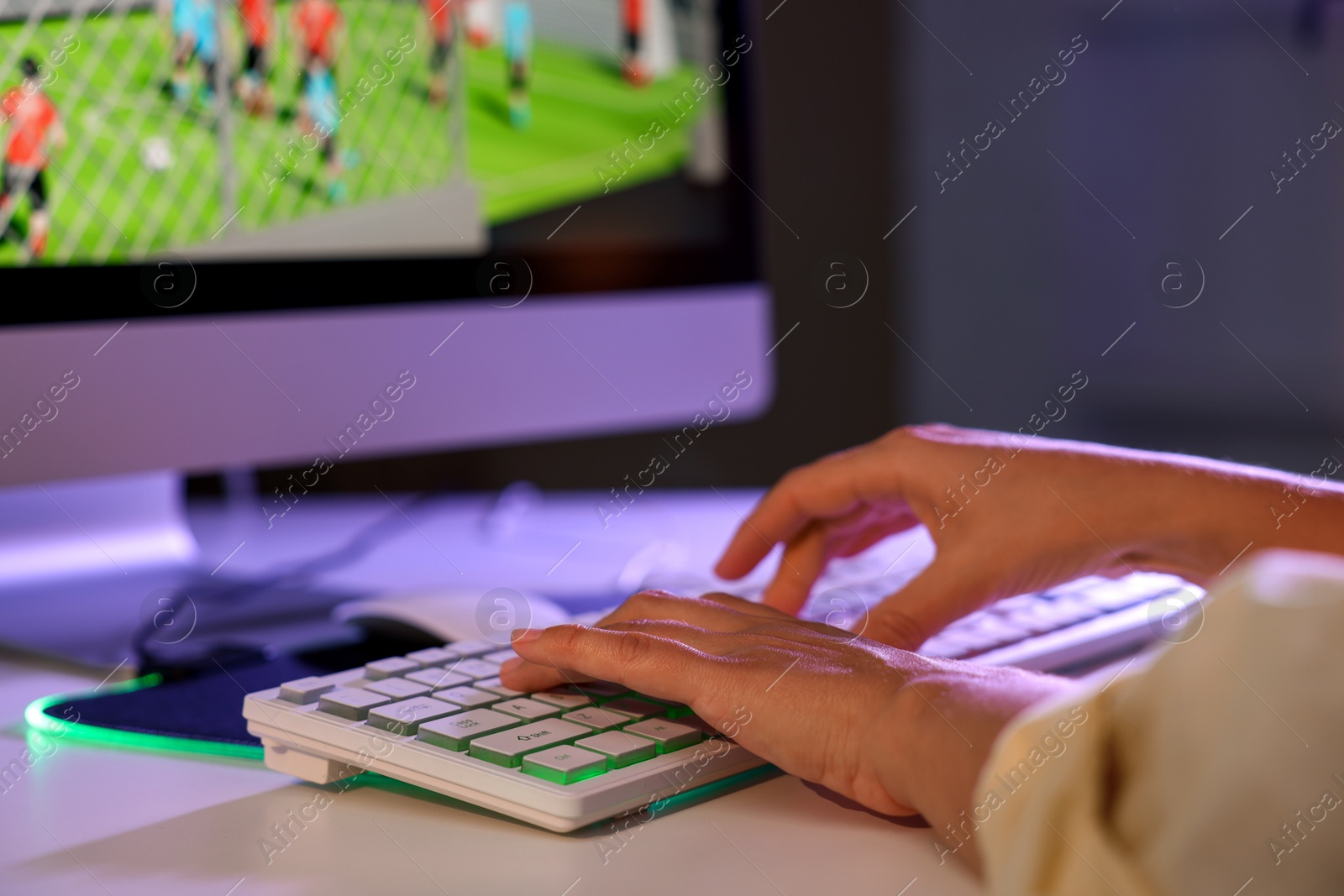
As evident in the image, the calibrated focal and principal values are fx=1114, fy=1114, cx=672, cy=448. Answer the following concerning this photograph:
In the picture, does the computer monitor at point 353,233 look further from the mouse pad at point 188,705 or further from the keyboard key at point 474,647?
the keyboard key at point 474,647

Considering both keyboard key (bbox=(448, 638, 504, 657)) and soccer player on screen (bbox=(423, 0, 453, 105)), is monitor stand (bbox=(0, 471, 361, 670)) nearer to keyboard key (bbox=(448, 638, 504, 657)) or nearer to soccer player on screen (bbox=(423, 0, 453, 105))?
keyboard key (bbox=(448, 638, 504, 657))

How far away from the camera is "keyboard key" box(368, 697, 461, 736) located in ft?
1.53

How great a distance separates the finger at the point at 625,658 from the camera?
0.48 metres

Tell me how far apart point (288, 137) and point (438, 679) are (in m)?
0.48

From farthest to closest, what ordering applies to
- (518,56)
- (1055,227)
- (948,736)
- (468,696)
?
(1055,227)
(518,56)
(468,696)
(948,736)

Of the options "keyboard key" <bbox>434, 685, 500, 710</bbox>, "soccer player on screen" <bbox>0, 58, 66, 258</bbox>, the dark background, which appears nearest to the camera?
"keyboard key" <bbox>434, 685, 500, 710</bbox>

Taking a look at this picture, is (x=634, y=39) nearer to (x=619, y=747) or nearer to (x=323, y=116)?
(x=323, y=116)

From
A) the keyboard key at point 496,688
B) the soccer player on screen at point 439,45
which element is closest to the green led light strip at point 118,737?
the keyboard key at point 496,688

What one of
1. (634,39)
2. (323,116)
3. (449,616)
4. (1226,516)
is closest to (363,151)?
(323,116)

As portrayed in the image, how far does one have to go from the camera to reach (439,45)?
91cm

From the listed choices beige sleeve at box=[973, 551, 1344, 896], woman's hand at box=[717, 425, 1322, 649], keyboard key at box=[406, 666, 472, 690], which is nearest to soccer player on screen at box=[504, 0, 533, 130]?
woman's hand at box=[717, 425, 1322, 649]

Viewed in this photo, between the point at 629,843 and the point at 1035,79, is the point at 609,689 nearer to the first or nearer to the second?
the point at 629,843

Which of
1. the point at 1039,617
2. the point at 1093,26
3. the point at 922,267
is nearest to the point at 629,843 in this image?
the point at 1039,617

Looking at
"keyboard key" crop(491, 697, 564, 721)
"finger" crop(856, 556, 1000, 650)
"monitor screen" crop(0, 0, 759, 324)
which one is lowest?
"finger" crop(856, 556, 1000, 650)
